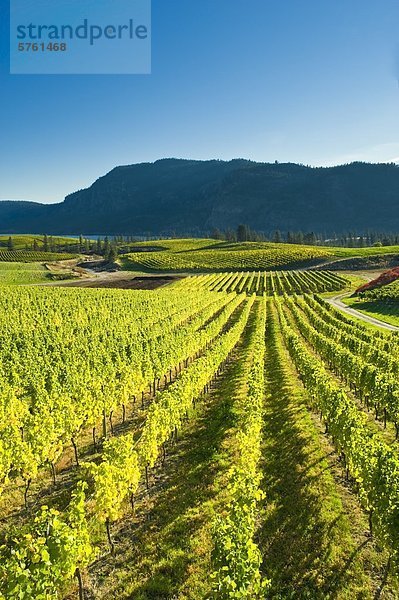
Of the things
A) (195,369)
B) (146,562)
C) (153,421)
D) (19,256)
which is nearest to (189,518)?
(146,562)

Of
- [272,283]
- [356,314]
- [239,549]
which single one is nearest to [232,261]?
[272,283]

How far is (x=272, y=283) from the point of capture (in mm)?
98438

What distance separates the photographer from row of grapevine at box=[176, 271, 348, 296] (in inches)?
3583

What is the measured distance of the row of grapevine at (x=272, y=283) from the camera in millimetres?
91000

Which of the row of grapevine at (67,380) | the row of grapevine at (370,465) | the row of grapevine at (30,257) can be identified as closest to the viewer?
the row of grapevine at (370,465)

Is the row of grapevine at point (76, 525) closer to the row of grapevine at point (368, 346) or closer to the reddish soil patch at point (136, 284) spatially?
the row of grapevine at point (368, 346)

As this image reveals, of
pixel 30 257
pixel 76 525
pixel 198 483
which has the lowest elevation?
pixel 198 483

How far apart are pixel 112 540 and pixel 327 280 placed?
94884 millimetres

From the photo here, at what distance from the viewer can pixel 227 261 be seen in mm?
138750

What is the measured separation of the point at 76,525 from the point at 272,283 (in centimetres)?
9207

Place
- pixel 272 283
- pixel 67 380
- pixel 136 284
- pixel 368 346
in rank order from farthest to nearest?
pixel 136 284
pixel 272 283
pixel 368 346
pixel 67 380

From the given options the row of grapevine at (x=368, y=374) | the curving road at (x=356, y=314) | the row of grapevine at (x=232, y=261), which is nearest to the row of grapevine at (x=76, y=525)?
the row of grapevine at (x=368, y=374)

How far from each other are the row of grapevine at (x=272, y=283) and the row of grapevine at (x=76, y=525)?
Answer: 7149 cm

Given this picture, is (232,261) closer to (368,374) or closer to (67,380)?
(368,374)
